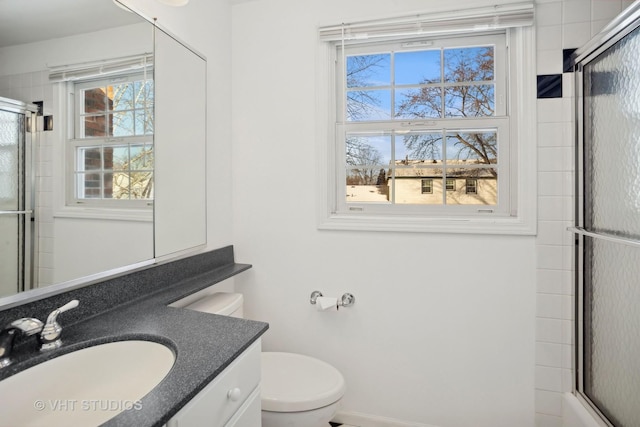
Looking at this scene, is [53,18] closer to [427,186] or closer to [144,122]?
[144,122]

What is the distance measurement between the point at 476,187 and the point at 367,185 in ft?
1.87

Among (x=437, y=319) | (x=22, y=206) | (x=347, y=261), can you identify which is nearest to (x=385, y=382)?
(x=437, y=319)

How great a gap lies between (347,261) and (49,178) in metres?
1.32

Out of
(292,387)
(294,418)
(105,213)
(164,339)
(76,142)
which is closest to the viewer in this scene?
(164,339)

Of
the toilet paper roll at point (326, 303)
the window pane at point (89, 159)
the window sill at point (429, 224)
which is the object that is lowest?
the toilet paper roll at point (326, 303)

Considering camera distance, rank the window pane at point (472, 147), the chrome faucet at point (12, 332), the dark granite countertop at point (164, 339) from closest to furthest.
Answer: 1. the dark granite countertop at point (164, 339)
2. the chrome faucet at point (12, 332)
3. the window pane at point (472, 147)

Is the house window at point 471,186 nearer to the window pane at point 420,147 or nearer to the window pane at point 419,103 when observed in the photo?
the window pane at point 420,147

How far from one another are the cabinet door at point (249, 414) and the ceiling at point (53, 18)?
1.18m

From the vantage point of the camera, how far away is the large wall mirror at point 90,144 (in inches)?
36.8

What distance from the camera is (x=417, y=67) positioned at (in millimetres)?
1831

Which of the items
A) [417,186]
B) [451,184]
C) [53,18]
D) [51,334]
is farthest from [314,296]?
[53,18]

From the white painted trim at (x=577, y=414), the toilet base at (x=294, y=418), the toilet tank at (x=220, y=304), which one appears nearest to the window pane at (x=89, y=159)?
the toilet tank at (x=220, y=304)

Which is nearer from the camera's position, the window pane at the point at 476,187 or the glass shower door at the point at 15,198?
the glass shower door at the point at 15,198

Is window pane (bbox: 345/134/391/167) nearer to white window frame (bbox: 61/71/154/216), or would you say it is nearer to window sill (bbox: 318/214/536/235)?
window sill (bbox: 318/214/536/235)
